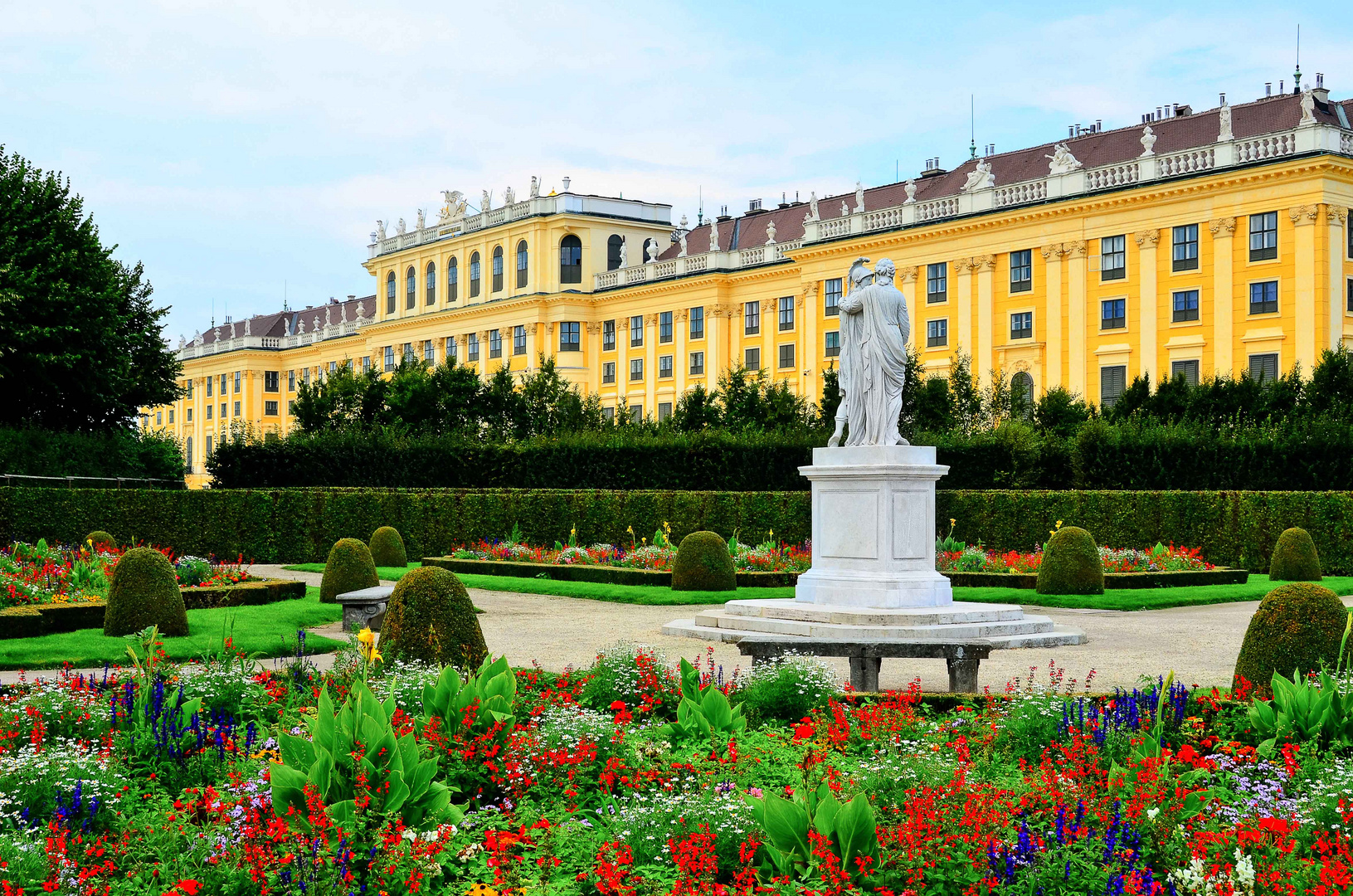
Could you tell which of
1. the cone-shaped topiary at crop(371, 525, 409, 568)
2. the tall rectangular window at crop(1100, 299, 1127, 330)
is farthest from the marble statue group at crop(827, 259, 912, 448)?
the tall rectangular window at crop(1100, 299, 1127, 330)

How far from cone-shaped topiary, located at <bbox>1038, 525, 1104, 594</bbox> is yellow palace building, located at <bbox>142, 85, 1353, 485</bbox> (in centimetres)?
2342

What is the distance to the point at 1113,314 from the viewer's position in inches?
1807

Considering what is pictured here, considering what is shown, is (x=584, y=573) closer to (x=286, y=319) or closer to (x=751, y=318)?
(x=751, y=318)

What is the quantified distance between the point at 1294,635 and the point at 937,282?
43526 millimetres

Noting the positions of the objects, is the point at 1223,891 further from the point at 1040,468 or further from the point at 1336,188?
the point at 1336,188

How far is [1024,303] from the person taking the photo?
48375 mm

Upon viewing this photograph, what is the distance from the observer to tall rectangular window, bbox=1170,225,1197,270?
143ft

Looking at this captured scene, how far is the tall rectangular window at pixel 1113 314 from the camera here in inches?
1795

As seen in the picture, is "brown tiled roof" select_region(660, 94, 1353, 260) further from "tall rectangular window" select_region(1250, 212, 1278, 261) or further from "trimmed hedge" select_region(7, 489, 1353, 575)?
"trimmed hedge" select_region(7, 489, 1353, 575)

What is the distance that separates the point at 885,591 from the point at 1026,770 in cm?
705

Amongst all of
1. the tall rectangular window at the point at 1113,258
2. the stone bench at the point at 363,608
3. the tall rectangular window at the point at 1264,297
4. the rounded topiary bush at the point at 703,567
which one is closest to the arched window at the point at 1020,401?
the tall rectangular window at the point at 1113,258

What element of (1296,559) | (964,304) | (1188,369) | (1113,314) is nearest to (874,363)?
(1296,559)

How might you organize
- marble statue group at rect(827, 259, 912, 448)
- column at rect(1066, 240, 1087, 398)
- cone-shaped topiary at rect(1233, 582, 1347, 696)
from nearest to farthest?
cone-shaped topiary at rect(1233, 582, 1347, 696)
marble statue group at rect(827, 259, 912, 448)
column at rect(1066, 240, 1087, 398)

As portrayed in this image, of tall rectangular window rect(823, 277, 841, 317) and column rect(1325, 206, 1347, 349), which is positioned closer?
column rect(1325, 206, 1347, 349)
